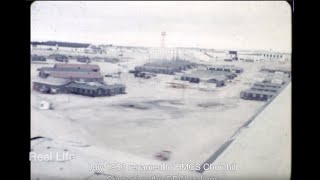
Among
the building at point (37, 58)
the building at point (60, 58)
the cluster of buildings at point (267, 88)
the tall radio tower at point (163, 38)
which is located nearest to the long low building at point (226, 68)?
the cluster of buildings at point (267, 88)

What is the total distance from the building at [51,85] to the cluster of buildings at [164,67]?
1.16 ft

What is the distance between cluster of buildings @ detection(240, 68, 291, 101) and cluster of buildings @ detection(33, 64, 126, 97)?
60 cm

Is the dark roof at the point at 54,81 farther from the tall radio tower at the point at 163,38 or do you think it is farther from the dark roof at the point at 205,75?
the dark roof at the point at 205,75

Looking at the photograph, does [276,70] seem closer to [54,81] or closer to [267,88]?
[267,88]

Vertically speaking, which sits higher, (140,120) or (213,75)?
(213,75)

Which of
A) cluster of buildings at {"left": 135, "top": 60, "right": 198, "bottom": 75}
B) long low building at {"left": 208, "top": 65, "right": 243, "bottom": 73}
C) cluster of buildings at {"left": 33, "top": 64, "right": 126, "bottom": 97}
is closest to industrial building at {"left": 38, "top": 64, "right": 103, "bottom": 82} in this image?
cluster of buildings at {"left": 33, "top": 64, "right": 126, "bottom": 97}

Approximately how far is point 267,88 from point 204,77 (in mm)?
306

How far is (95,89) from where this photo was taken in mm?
1608

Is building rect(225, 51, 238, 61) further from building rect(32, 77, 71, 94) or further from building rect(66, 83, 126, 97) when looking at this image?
building rect(32, 77, 71, 94)

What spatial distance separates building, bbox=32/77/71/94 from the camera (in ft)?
5.18

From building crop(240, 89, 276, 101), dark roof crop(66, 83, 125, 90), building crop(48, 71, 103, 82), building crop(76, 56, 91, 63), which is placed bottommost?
building crop(240, 89, 276, 101)

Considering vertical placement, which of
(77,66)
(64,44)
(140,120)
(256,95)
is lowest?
(140,120)

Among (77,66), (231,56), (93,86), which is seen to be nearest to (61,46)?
(77,66)
